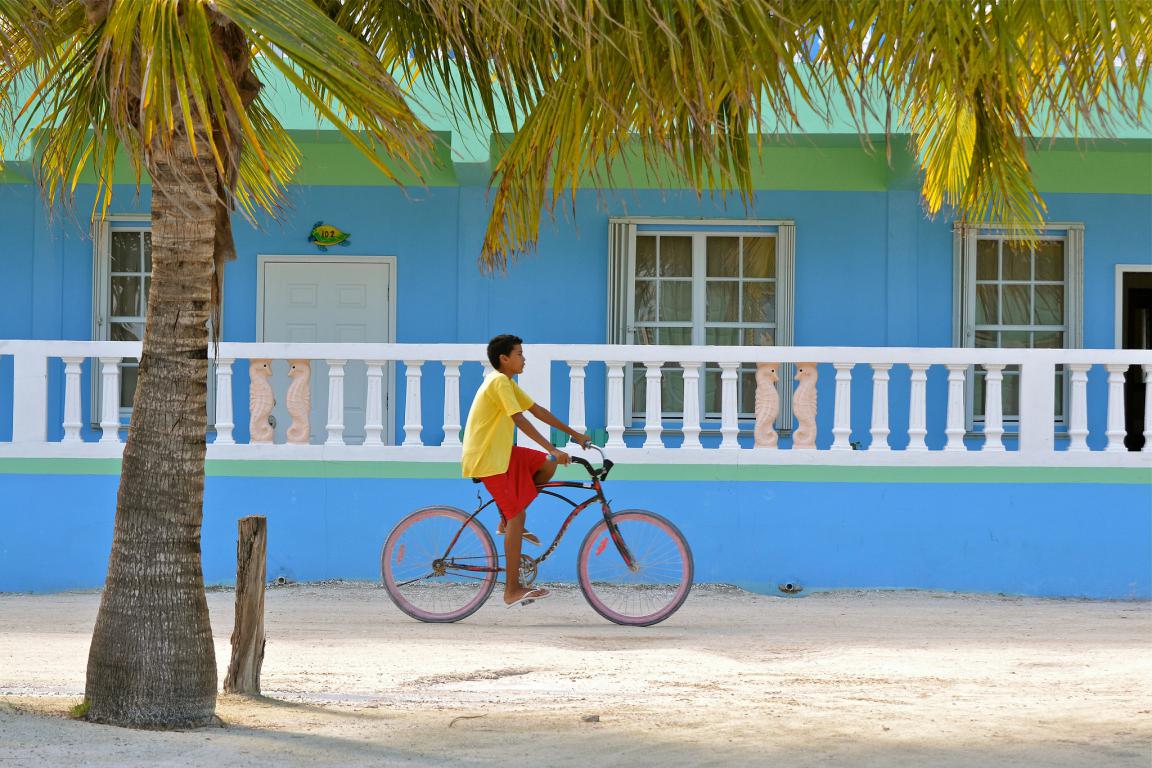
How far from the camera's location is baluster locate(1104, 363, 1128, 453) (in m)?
8.52

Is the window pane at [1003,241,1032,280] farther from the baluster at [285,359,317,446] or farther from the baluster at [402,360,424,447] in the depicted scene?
the baluster at [285,359,317,446]

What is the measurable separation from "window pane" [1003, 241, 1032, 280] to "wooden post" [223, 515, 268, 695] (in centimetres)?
732

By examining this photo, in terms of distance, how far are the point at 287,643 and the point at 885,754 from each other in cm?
341

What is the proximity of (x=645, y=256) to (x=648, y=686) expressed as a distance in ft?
18.0

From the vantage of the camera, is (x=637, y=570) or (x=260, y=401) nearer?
(x=637, y=570)

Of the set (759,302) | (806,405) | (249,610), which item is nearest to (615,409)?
(806,405)

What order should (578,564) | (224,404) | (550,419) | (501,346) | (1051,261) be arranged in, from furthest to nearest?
(1051,261), (224,404), (578,564), (550,419), (501,346)

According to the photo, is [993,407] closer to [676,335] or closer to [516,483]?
[676,335]

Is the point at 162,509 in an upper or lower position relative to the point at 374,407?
lower

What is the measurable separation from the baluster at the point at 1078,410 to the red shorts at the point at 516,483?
363 cm

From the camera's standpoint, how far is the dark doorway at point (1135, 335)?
10844 mm

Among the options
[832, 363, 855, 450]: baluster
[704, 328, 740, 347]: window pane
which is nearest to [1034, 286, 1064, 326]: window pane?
[704, 328, 740, 347]: window pane

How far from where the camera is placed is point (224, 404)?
27.7 ft

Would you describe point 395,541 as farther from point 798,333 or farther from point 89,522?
point 798,333
